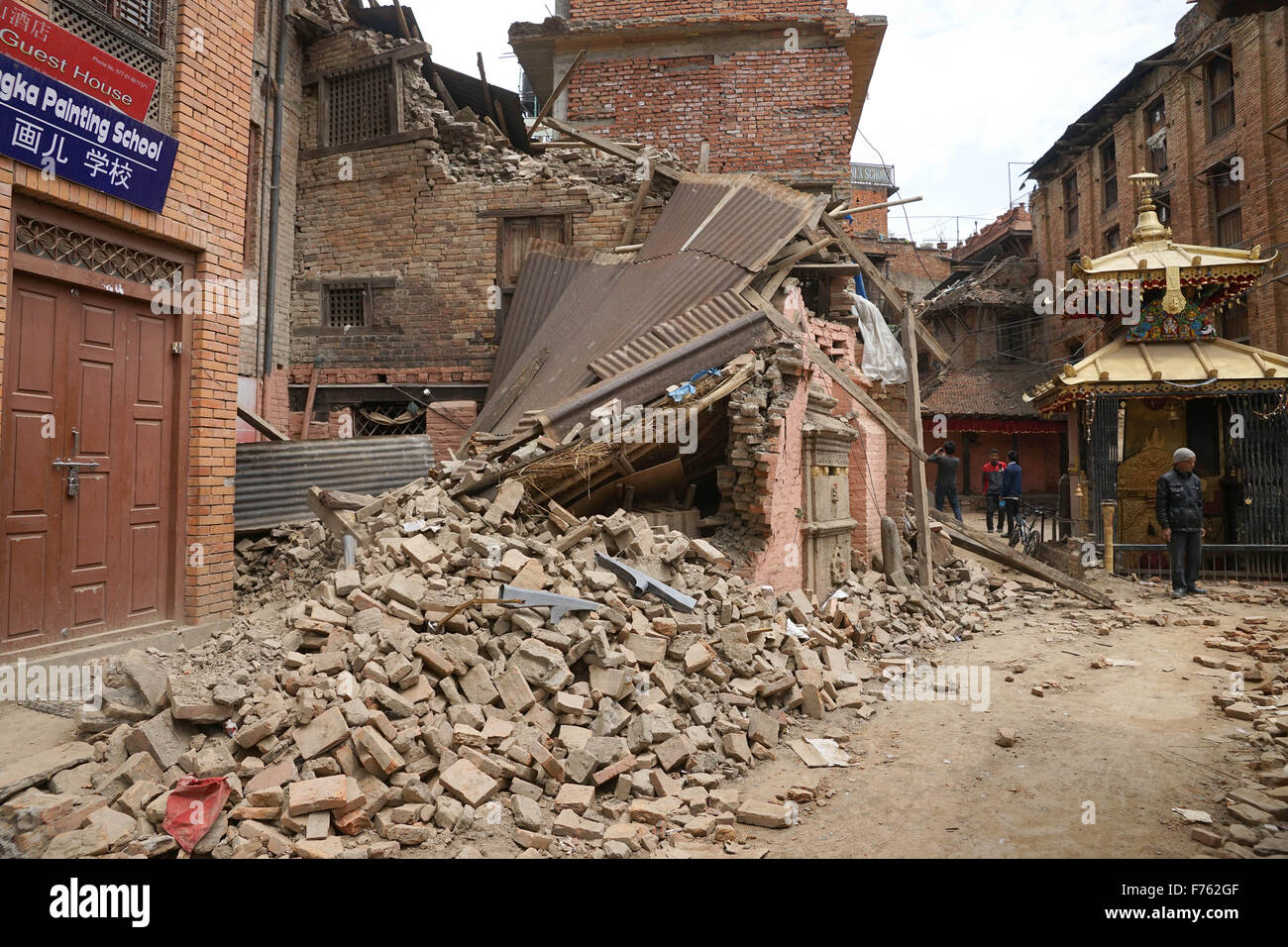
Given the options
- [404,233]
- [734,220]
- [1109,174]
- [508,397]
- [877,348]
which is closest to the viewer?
[508,397]

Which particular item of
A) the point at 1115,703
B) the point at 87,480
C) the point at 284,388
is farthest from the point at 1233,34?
the point at 87,480

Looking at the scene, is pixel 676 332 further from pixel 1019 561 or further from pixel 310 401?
pixel 310 401

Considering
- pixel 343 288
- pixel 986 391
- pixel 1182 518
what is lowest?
pixel 1182 518

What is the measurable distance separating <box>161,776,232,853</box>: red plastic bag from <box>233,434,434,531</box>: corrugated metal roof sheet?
12.9 ft

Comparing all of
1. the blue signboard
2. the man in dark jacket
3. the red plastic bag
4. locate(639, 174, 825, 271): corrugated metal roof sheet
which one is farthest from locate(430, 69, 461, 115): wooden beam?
the man in dark jacket

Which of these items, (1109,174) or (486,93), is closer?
(486,93)

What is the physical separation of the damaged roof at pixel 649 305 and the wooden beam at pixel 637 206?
0.59m

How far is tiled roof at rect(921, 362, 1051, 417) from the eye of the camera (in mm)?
25844

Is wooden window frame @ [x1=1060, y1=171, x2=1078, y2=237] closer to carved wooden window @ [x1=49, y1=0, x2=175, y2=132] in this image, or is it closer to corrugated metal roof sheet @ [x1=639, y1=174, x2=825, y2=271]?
corrugated metal roof sheet @ [x1=639, y1=174, x2=825, y2=271]

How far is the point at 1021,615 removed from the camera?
361 inches

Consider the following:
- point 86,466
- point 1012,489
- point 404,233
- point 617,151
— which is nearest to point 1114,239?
point 1012,489

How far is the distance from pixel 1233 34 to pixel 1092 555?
49.9 ft

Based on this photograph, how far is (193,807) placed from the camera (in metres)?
3.48

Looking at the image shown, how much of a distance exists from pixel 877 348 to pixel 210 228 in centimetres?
928
